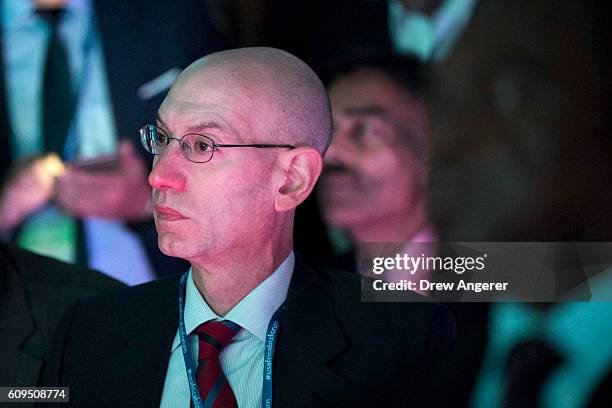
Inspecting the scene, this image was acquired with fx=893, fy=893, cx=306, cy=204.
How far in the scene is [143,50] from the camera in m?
3.08

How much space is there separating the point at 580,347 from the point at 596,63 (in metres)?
0.88

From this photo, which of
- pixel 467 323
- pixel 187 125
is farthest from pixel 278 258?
pixel 467 323

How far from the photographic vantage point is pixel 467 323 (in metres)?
2.73

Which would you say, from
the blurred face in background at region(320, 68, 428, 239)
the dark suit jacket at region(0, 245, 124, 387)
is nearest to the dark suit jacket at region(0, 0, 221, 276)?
the dark suit jacket at region(0, 245, 124, 387)

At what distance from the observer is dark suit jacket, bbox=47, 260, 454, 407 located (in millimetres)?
2436

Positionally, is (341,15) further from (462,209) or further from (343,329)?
(343,329)

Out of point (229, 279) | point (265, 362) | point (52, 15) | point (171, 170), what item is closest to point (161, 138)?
point (171, 170)

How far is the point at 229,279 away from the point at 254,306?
0.10 m

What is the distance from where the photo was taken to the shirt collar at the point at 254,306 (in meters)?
2.44

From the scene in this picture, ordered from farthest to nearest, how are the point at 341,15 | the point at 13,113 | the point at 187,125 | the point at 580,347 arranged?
the point at 13,113
the point at 341,15
the point at 580,347
the point at 187,125

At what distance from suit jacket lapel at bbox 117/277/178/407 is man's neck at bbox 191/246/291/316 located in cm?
17

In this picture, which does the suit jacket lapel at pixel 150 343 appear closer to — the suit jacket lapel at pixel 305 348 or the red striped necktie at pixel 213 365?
the red striped necktie at pixel 213 365

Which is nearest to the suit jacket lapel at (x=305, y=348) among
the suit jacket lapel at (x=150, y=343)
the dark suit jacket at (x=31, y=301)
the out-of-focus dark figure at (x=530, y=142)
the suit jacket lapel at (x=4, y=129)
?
the suit jacket lapel at (x=150, y=343)

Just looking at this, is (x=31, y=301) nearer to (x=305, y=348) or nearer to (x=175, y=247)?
(x=175, y=247)
